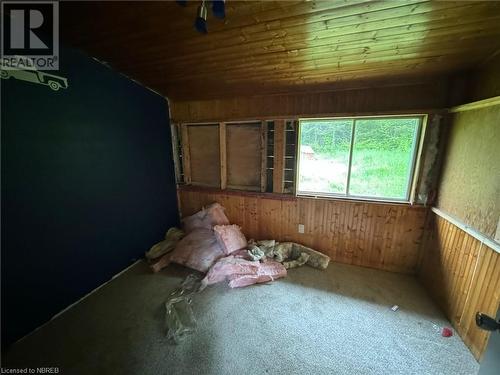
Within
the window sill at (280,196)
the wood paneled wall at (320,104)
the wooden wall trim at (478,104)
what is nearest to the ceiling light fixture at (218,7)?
the wood paneled wall at (320,104)

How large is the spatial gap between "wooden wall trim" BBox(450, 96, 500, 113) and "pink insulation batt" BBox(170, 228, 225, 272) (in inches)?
125

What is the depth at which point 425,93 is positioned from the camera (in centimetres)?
236

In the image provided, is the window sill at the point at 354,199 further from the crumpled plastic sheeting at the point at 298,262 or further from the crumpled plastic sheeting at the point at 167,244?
the crumpled plastic sheeting at the point at 167,244

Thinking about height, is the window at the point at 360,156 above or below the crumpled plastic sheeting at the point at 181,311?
above

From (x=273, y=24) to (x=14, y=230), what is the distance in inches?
111

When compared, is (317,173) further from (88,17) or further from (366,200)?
(88,17)

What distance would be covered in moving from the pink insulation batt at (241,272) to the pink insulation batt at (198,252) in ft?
0.47

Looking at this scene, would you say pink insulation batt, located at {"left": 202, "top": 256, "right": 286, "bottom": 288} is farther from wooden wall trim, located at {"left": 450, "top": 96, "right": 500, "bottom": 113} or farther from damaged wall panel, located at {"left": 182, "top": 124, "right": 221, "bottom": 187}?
wooden wall trim, located at {"left": 450, "top": 96, "right": 500, "bottom": 113}

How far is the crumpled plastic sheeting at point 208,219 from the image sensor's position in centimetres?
334

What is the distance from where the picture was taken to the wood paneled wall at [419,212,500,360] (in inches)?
64.0

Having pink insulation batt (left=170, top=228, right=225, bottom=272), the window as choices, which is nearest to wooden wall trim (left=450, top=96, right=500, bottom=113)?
the window

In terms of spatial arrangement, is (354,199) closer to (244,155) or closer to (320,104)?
(320,104)

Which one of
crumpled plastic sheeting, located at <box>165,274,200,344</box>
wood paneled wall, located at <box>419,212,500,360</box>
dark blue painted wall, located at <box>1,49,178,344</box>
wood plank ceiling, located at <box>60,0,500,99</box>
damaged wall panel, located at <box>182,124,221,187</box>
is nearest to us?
wood plank ceiling, located at <box>60,0,500,99</box>

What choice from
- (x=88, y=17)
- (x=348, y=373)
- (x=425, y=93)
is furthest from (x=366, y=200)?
(x=88, y=17)
